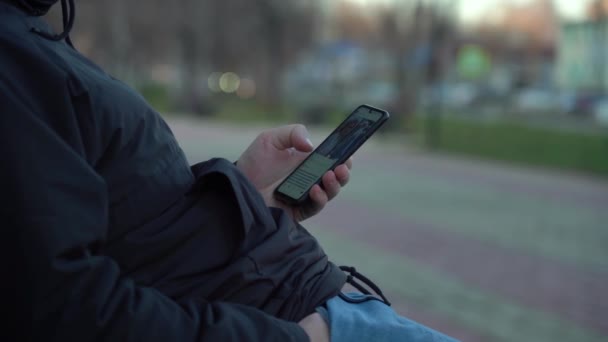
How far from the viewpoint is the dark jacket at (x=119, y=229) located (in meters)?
1.17

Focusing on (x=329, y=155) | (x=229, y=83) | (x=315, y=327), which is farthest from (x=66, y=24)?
(x=229, y=83)

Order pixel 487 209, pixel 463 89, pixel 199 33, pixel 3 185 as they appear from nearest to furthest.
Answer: pixel 3 185 → pixel 487 209 → pixel 199 33 → pixel 463 89

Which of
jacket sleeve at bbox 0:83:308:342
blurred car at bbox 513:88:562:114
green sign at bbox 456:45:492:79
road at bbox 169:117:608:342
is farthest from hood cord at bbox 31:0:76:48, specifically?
blurred car at bbox 513:88:562:114

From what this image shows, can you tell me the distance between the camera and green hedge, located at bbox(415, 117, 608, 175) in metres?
15.8

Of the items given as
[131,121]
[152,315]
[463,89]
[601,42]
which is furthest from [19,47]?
[463,89]

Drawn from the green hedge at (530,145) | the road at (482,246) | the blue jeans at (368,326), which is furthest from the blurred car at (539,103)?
the blue jeans at (368,326)

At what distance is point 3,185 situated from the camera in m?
A: 1.17

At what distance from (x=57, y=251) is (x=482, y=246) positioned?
22.5 ft

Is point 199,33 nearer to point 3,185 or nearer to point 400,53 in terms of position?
point 400,53

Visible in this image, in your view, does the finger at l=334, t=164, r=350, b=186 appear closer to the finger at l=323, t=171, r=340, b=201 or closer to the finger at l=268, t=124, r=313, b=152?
the finger at l=323, t=171, r=340, b=201

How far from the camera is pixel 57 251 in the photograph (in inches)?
45.6

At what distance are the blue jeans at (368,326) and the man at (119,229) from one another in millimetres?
10

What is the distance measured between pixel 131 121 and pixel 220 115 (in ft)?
103

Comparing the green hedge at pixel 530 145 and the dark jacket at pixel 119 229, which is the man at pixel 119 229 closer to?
the dark jacket at pixel 119 229
